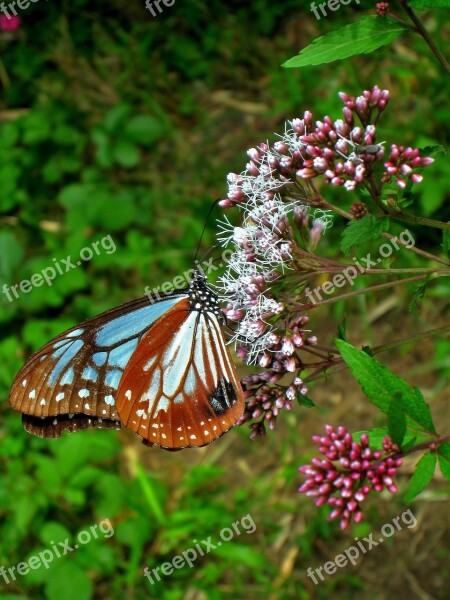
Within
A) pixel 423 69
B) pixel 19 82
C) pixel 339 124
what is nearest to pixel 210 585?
pixel 339 124

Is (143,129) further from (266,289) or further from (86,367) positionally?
(266,289)

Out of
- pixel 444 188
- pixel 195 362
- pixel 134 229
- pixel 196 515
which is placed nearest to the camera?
pixel 195 362

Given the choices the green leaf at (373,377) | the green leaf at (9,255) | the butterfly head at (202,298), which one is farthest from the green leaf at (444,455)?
the green leaf at (9,255)

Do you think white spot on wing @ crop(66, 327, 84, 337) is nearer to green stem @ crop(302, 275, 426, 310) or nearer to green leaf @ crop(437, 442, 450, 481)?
green stem @ crop(302, 275, 426, 310)

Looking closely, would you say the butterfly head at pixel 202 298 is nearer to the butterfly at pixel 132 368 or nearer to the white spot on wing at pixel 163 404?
the butterfly at pixel 132 368

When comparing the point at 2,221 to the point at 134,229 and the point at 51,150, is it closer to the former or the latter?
the point at 51,150

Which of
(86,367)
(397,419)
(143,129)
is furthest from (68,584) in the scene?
(143,129)
